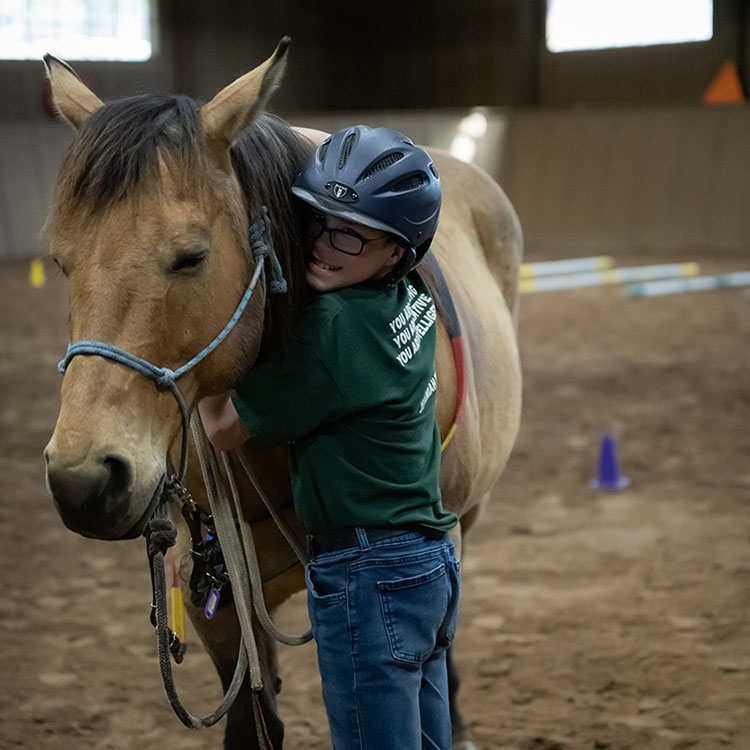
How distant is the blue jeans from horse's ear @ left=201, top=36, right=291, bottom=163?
2.19 ft

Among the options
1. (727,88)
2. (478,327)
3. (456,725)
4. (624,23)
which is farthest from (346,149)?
(624,23)

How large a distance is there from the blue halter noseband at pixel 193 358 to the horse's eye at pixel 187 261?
0.32ft

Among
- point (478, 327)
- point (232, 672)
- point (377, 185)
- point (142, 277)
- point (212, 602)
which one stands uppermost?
point (377, 185)

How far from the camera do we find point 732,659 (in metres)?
3.02

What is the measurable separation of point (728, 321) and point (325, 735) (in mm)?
6880

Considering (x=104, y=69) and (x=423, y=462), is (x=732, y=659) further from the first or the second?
(x=104, y=69)

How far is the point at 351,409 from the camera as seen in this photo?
155 cm

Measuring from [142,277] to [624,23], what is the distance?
17.3 metres

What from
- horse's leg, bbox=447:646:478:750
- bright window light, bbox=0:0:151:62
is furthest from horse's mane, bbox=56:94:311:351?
bright window light, bbox=0:0:151:62

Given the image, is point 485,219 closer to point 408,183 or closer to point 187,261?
point 408,183


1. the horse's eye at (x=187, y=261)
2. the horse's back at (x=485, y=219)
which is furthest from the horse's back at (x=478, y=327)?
the horse's eye at (x=187, y=261)

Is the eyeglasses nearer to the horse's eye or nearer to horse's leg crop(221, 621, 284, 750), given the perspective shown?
the horse's eye

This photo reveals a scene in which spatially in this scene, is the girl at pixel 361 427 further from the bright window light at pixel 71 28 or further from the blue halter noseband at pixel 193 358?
the bright window light at pixel 71 28

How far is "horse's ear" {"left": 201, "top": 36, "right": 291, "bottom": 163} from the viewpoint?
143 cm
